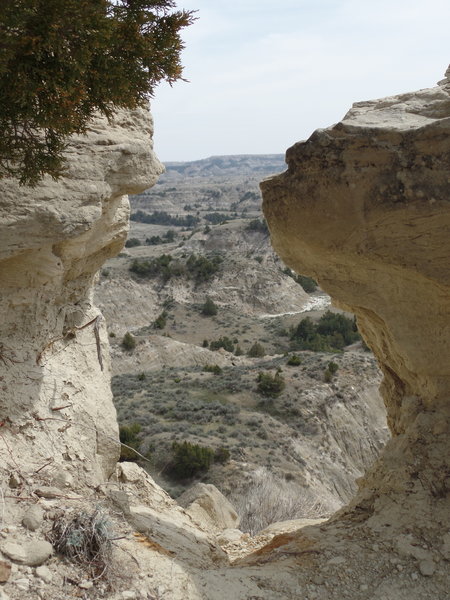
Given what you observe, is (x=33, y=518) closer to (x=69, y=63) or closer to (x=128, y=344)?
(x=69, y=63)

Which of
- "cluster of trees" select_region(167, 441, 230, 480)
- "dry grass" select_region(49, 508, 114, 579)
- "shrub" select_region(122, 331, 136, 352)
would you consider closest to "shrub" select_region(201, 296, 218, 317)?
"shrub" select_region(122, 331, 136, 352)

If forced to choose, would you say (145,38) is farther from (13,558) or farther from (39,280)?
(13,558)

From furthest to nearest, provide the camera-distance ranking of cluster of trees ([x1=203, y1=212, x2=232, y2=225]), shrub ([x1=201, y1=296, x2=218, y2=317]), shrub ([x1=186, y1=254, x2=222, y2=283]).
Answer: cluster of trees ([x1=203, y1=212, x2=232, y2=225]) < shrub ([x1=186, y1=254, x2=222, y2=283]) < shrub ([x1=201, y1=296, x2=218, y2=317])

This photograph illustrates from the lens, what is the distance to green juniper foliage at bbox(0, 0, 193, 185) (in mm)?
3914

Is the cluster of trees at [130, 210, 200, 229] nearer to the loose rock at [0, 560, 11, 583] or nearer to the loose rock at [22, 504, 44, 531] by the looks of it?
the loose rock at [22, 504, 44, 531]

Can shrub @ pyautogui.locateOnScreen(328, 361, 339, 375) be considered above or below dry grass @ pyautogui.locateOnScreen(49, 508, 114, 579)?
below

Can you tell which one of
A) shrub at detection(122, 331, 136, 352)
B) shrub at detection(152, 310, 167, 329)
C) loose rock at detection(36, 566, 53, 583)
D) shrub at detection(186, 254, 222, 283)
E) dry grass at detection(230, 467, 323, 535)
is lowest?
shrub at detection(152, 310, 167, 329)

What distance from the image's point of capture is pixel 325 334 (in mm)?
35219

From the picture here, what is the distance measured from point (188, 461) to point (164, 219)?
254 feet

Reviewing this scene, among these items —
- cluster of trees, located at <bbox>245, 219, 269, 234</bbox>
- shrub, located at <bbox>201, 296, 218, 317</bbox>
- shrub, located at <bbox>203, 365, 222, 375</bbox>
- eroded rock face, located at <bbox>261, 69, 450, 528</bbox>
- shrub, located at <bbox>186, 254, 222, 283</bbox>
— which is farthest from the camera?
cluster of trees, located at <bbox>245, 219, 269, 234</bbox>

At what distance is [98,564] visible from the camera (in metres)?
4.03

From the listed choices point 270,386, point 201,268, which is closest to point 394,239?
point 270,386

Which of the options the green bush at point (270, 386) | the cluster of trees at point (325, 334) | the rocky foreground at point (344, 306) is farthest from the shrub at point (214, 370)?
the rocky foreground at point (344, 306)

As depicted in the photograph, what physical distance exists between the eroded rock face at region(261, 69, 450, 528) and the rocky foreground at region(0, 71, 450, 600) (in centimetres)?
1
